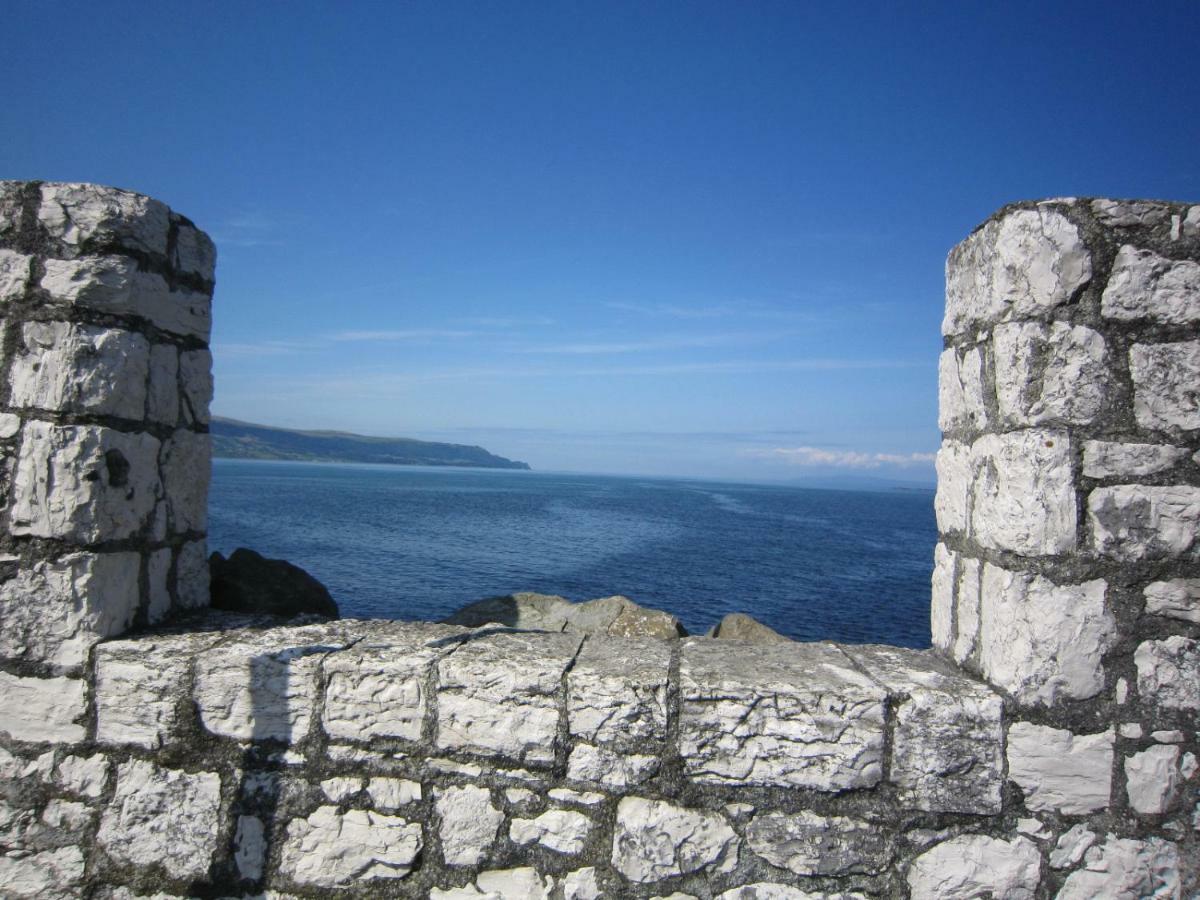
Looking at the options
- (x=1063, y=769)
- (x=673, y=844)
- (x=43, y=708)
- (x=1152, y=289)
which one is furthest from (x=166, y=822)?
(x=1152, y=289)

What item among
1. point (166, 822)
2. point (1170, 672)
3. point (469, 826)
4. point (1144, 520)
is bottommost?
point (166, 822)

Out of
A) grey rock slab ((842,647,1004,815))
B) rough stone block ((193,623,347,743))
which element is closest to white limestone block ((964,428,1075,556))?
grey rock slab ((842,647,1004,815))

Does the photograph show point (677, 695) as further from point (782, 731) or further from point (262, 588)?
point (262, 588)

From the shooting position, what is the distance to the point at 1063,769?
7.42ft

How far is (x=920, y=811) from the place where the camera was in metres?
2.30

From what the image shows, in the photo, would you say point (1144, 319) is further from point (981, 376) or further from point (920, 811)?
point (920, 811)

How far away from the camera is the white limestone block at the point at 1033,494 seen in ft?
7.43

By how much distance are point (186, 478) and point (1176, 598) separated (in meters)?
3.79

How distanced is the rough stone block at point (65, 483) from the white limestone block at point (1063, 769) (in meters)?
3.36

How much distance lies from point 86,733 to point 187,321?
169 centimetres

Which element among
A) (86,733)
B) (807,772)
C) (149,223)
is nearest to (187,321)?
(149,223)

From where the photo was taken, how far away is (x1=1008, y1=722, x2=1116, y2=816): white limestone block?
225 cm

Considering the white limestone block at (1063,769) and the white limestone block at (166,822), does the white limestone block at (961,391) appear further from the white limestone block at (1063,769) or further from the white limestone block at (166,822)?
the white limestone block at (166,822)

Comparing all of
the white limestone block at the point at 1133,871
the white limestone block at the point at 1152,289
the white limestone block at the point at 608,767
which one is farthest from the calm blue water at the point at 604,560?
the white limestone block at the point at 1152,289
